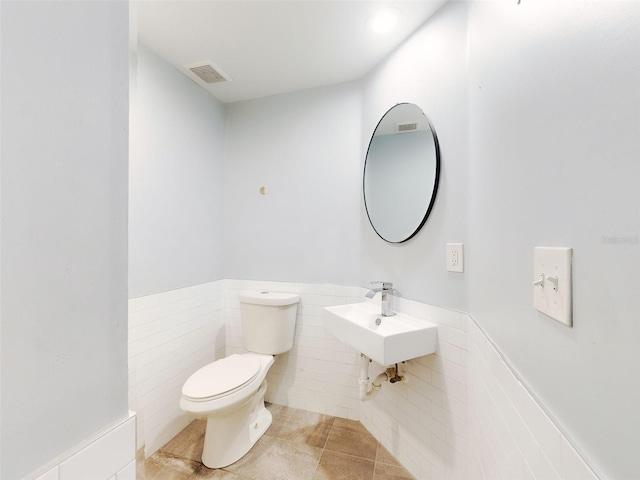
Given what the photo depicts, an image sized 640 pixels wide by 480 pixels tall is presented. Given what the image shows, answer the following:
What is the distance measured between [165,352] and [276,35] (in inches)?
76.0

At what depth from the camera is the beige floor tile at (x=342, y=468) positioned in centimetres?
137

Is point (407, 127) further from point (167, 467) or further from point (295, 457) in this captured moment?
point (167, 467)

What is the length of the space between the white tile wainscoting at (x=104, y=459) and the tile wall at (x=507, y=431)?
0.70 metres

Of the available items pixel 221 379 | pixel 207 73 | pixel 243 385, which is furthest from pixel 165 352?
pixel 207 73

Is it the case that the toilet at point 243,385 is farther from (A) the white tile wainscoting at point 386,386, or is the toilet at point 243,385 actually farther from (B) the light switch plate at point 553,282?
(B) the light switch plate at point 553,282

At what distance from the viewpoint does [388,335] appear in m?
1.11

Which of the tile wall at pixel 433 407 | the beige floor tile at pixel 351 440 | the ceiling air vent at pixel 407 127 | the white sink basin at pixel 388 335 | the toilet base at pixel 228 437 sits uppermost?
the ceiling air vent at pixel 407 127

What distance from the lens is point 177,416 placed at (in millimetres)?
1680

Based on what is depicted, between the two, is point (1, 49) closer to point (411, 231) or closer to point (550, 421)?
point (550, 421)

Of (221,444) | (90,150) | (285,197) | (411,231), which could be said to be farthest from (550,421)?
(285,197)

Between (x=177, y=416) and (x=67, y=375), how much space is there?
5.39 ft

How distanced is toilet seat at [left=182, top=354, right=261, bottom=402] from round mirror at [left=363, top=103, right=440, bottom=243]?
110 centimetres

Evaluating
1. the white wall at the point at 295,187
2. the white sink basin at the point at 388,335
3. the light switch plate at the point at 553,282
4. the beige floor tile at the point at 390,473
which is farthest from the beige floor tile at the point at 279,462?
the light switch plate at the point at 553,282

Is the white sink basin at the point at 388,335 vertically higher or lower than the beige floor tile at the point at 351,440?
higher
